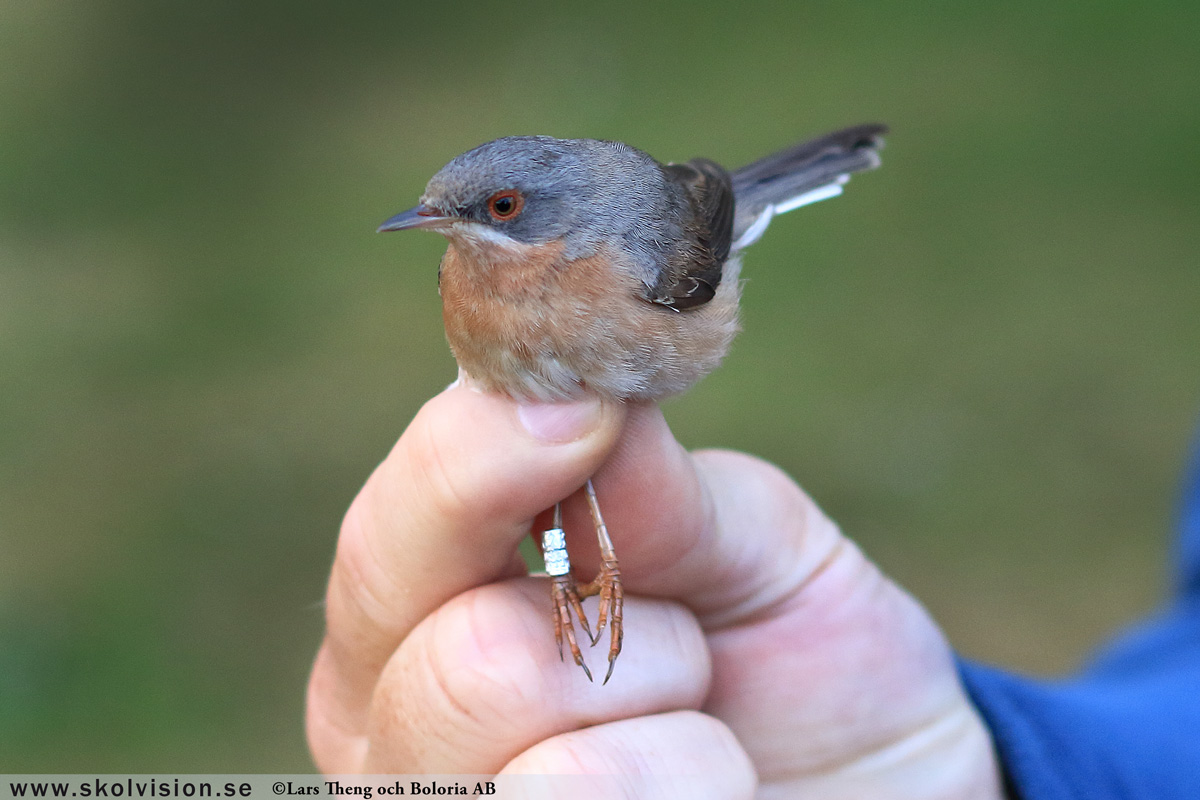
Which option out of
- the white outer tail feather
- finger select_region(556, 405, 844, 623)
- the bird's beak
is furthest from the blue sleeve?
the bird's beak

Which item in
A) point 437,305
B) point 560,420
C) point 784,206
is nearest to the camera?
point 560,420

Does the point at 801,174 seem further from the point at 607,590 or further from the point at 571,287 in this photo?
the point at 607,590

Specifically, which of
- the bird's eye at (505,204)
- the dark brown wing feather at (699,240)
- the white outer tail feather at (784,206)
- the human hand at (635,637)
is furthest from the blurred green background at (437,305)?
the bird's eye at (505,204)

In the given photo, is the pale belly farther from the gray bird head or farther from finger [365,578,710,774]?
finger [365,578,710,774]

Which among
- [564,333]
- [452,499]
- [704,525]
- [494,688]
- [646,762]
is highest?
[564,333]

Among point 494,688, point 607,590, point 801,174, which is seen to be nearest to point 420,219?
point 607,590

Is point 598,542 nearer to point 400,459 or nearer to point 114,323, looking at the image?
point 400,459

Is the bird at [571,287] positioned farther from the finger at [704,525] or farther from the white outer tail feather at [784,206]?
the white outer tail feather at [784,206]
